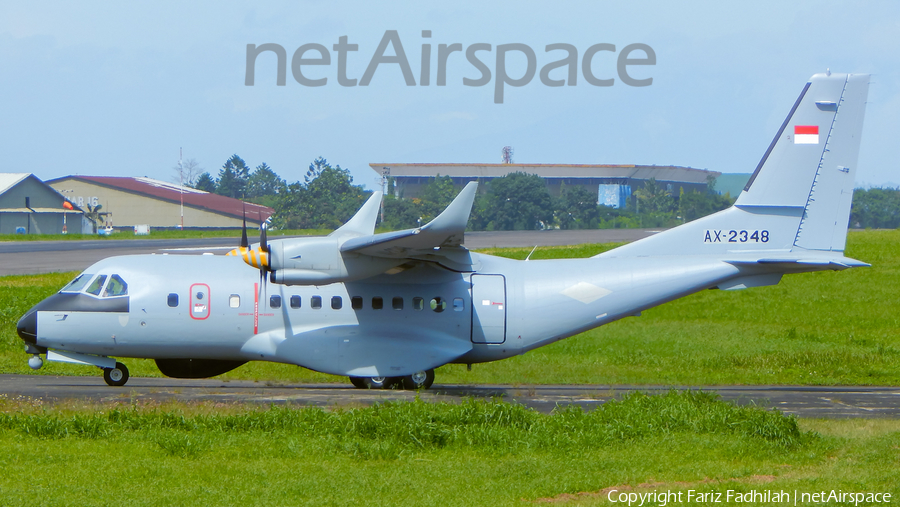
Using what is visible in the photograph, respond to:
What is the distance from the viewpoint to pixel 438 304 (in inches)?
799

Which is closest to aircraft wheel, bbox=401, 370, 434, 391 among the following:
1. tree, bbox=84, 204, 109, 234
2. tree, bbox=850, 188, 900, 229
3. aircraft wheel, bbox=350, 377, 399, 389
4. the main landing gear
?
the main landing gear

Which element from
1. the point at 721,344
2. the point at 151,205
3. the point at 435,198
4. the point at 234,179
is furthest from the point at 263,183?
the point at 721,344

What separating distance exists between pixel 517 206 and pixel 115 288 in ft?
202

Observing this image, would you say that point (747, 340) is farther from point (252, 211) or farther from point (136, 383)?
point (252, 211)

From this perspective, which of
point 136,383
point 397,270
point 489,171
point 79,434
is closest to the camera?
point 79,434

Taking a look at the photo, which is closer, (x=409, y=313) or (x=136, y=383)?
(x=409, y=313)

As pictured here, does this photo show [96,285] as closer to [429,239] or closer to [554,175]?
[429,239]

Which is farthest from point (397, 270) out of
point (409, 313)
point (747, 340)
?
point (747, 340)

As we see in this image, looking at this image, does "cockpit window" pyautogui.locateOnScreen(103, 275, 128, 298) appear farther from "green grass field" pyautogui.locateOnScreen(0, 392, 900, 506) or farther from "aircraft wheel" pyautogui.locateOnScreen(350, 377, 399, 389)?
"aircraft wheel" pyautogui.locateOnScreen(350, 377, 399, 389)

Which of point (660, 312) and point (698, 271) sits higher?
point (698, 271)

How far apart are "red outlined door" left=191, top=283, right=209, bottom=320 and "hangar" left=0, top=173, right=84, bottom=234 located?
3193 inches

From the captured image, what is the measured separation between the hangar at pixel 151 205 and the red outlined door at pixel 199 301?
254ft

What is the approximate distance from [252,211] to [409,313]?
267ft

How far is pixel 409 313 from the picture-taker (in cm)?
2014
